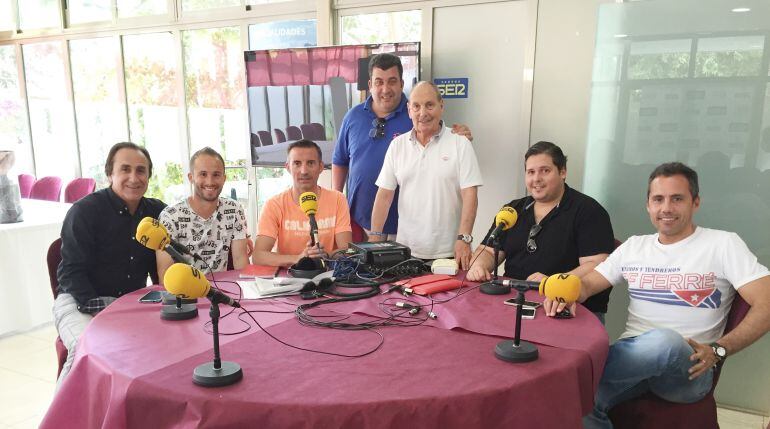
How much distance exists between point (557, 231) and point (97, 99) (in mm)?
Answer: 6020

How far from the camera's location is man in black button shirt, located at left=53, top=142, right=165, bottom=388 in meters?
2.41

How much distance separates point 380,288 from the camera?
84.5 inches

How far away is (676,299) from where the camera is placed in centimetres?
201

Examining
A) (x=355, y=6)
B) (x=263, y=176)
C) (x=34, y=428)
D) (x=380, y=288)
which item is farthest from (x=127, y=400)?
(x=263, y=176)

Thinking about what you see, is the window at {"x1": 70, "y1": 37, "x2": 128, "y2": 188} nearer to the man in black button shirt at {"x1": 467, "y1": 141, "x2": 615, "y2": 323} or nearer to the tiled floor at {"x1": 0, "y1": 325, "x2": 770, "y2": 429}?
the tiled floor at {"x1": 0, "y1": 325, "x2": 770, "y2": 429}

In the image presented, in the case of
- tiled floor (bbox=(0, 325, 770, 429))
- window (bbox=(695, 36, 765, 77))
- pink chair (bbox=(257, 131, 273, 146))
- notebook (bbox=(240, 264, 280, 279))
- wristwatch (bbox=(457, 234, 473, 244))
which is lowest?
tiled floor (bbox=(0, 325, 770, 429))

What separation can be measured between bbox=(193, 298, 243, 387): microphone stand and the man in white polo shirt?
165 cm

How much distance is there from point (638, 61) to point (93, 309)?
326cm

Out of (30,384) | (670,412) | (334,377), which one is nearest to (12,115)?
(30,384)

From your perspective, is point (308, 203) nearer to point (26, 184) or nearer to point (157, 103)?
point (157, 103)

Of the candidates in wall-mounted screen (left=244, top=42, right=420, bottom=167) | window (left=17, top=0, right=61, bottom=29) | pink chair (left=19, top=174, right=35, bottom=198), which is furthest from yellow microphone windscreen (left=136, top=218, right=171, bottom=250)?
window (left=17, top=0, right=61, bottom=29)

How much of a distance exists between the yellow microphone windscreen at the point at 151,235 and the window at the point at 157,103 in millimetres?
4318

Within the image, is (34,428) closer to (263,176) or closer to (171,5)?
(263,176)

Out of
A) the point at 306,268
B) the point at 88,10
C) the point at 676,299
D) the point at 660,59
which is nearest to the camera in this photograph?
the point at 676,299
